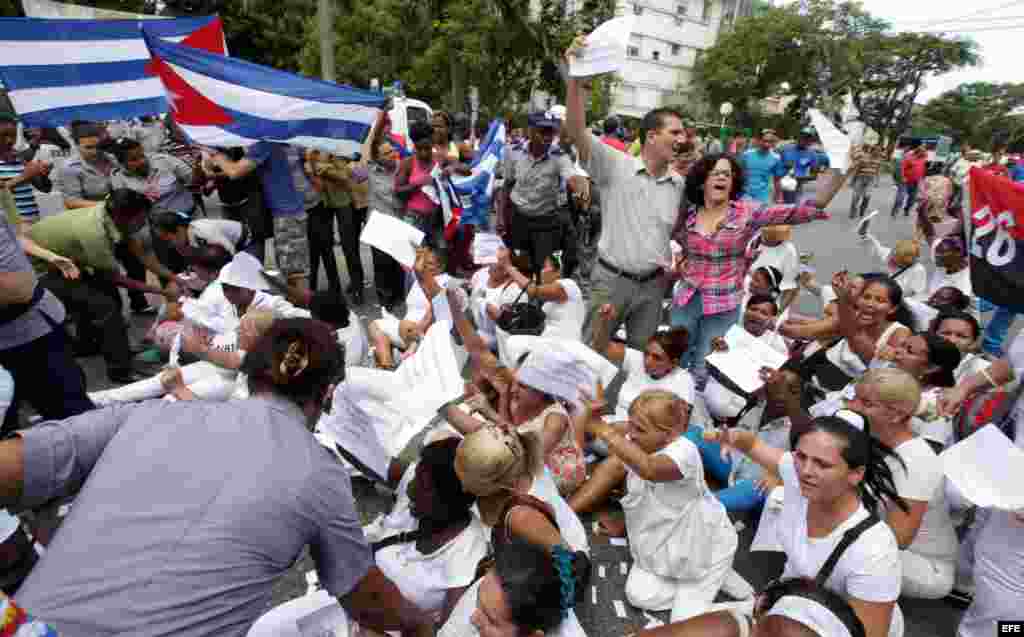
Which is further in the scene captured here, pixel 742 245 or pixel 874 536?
pixel 742 245

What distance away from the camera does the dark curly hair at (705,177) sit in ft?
10.7

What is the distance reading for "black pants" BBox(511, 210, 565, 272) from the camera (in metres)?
5.76

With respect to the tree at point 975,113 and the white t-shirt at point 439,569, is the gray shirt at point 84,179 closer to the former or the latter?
the white t-shirt at point 439,569

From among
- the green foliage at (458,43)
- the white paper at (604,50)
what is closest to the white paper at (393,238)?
the white paper at (604,50)

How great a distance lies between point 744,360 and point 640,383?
672mm

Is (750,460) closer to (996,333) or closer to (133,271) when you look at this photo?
(996,333)

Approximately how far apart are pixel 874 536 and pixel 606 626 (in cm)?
116

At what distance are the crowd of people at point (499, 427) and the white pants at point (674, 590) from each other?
0.01 m

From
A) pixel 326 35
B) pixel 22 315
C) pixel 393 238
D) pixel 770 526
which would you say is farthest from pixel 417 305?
pixel 326 35

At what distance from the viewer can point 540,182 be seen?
5.62 meters

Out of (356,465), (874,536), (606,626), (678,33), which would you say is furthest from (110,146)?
(678,33)

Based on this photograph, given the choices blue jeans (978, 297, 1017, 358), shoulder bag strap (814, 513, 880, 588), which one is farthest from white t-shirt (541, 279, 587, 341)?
blue jeans (978, 297, 1017, 358)

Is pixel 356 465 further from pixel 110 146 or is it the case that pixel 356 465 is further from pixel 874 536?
pixel 110 146

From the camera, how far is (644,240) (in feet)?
11.1
